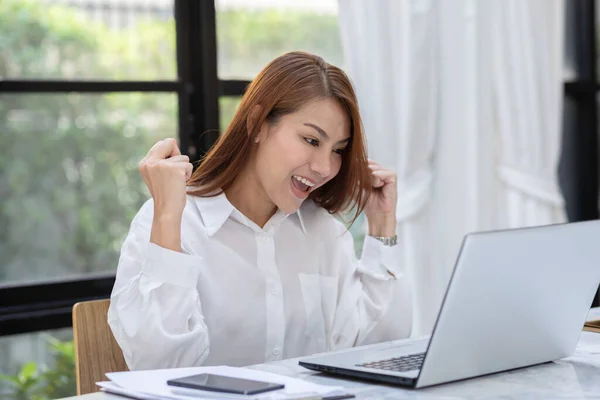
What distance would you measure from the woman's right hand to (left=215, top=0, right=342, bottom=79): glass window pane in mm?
1371

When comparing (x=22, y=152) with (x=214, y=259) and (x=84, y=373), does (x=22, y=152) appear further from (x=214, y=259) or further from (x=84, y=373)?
(x=84, y=373)

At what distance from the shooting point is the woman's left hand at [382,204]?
217 cm

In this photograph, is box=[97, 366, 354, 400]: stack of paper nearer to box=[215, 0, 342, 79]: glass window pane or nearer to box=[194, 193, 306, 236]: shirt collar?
box=[194, 193, 306, 236]: shirt collar

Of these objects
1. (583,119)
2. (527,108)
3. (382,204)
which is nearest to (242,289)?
(382,204)

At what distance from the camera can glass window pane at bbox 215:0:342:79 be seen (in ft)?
10.0

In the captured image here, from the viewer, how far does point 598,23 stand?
13.0 feet

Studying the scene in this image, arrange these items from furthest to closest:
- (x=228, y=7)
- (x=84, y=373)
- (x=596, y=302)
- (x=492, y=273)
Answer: (x=596, y=302), (x=228, y=7), (x=84, y=373), (x=492, y=273)

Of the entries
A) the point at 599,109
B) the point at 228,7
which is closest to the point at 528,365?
the point at 228,7

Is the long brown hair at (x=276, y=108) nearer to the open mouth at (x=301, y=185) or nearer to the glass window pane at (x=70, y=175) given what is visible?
the open mouth at (x=301, y=185)

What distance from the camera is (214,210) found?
1.95 meters

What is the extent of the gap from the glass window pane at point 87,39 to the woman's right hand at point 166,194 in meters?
1.19

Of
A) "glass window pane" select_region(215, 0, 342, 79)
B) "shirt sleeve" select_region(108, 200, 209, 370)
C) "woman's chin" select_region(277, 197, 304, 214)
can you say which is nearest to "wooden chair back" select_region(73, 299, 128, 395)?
"shirt sleeve" select_region(108, 200, 209, 370)

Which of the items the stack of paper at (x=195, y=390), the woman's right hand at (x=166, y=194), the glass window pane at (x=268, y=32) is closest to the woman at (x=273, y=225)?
the woman's right hand at (x=166, y=194)

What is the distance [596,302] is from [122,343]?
2.66m
